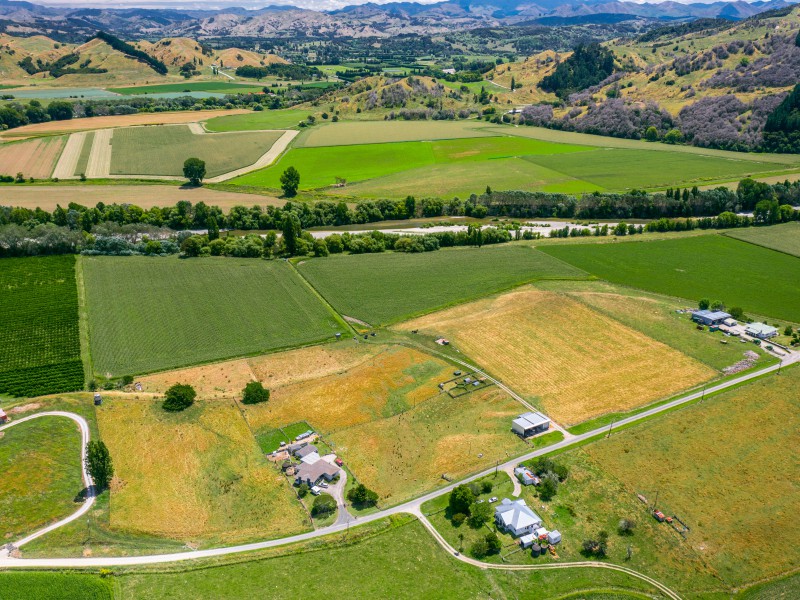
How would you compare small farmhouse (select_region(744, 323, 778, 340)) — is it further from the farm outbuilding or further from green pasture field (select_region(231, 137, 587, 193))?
green pasture field (select_region(231, 137, 587, 193))

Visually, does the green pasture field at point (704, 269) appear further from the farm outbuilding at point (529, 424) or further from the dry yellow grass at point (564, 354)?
the farm outbuilding at point (529, 424)

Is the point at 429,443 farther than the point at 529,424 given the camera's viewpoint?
No

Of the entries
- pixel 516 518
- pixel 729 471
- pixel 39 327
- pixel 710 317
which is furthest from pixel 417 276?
pixel 729 471

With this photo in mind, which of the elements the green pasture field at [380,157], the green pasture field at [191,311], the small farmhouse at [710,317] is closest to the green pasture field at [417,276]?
the green pasture field at [191,311]

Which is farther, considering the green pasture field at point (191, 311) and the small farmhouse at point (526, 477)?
the green pasture field at point (191, 311)

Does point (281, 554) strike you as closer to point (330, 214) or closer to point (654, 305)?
point (654, 305)

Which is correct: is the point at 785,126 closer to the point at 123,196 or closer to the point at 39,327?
the point at 123,196

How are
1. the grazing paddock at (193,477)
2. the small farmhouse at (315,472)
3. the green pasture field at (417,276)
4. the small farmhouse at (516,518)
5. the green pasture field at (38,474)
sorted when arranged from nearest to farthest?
the small farmhouse at (516,518)
the green pasture field at (38,474)
the grazing paddock at (193,477)
the small farmhouse at (315,472)
the green pasture field at (417,276)
